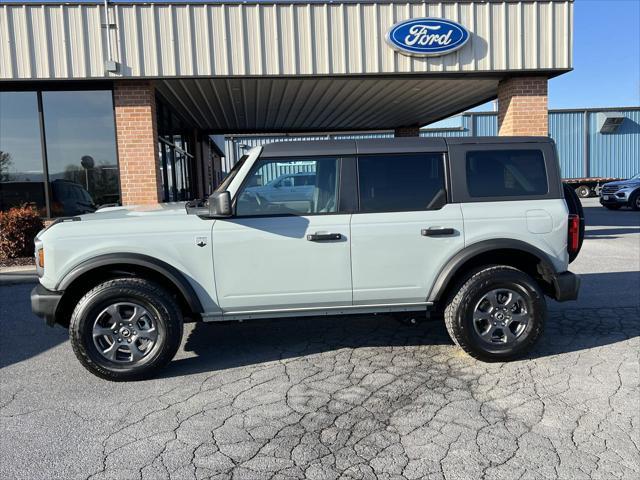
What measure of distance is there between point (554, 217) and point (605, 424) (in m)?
1.73

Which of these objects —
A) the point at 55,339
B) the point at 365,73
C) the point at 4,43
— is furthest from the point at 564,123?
the point at 55,339

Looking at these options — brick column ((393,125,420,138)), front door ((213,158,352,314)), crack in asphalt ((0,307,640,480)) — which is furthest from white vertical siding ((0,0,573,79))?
brick column ((393,125,420,138))

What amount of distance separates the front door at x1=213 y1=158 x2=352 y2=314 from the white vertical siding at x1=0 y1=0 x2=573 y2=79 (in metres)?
5.60

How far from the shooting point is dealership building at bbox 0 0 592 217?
870cm

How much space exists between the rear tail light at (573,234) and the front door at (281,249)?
6.36ft

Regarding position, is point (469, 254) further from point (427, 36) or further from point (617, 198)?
point (617, 198)

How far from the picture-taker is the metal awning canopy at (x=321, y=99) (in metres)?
10.3

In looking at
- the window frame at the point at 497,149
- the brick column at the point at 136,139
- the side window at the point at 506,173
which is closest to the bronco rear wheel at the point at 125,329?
the window frame at the point at 497,149

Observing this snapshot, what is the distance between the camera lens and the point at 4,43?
8.58 metres

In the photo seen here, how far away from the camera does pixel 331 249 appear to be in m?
4.13

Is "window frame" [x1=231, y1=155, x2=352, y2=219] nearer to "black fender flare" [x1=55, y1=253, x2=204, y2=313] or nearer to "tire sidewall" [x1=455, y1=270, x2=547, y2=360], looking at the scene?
"black fender flare" [x1=55, y1=253, x2=204, y2=313]

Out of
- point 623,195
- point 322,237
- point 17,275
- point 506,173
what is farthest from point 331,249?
point 623,195

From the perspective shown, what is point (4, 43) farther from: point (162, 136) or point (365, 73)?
point (365, 73)

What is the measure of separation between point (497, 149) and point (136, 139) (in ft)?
22.2
